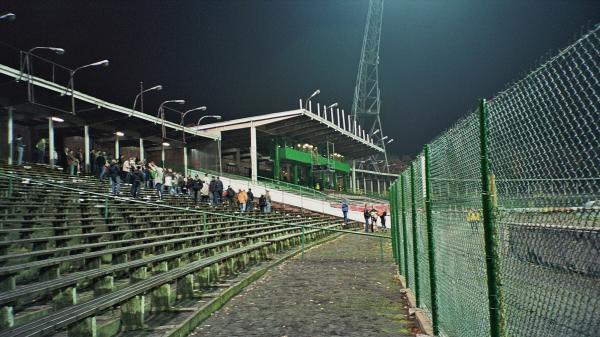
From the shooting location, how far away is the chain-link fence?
2195 millimetres

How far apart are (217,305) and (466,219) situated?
465cm

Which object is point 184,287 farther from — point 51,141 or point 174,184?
point 51,141

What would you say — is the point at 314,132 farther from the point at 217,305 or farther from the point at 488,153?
the point at 488,153

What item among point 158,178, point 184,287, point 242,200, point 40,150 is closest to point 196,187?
point 158,178

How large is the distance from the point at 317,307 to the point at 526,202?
16.5 ft

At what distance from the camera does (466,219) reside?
14.0 ft

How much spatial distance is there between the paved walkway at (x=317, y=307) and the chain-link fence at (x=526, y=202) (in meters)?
1.46

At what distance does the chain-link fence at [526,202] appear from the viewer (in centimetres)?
220

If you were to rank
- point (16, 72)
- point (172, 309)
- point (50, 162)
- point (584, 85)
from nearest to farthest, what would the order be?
point (584, 85) → point (172, 309) → point (16, 72) → point (50, 162)

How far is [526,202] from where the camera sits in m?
3.17

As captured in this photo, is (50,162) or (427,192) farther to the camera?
(50,162)

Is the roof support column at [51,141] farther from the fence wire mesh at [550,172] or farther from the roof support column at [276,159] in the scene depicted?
the roof support column at [276,159]

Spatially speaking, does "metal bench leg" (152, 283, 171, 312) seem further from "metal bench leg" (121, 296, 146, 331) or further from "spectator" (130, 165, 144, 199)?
"spectator" (130, 165, 144, 199)

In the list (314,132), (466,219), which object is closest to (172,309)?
(466,219)
